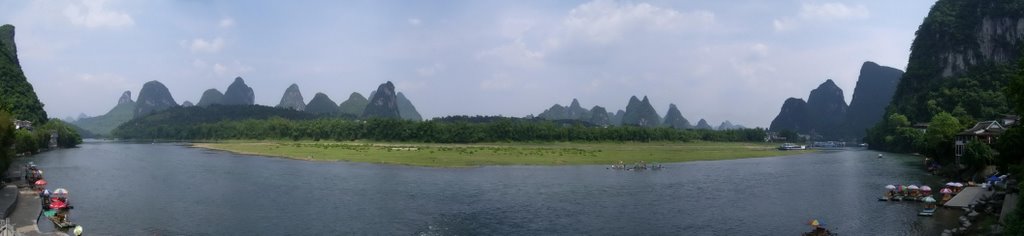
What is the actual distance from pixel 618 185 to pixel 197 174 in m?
44.5

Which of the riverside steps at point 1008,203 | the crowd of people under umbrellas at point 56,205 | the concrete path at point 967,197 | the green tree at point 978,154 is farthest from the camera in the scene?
the green tree at point 978,154

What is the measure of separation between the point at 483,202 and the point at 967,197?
33085 mm

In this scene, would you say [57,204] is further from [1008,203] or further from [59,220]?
[1008,203]

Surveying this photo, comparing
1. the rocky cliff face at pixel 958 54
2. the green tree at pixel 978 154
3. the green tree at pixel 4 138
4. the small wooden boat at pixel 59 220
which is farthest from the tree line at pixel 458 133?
the small wooden boat at pixel 59 220

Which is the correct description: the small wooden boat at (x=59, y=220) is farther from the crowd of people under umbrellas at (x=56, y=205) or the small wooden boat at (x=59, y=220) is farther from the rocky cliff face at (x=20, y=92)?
the rocky cliff face at (x=20, y=92)

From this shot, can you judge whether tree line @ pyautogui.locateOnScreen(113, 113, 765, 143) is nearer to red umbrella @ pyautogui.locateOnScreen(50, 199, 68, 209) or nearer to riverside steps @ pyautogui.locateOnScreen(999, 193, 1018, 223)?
red umbrella @ pyautogui.locateOnScreen(50, 199, 68, 209)

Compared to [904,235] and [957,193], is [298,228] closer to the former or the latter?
[904,235]

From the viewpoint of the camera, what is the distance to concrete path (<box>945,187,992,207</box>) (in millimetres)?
43906

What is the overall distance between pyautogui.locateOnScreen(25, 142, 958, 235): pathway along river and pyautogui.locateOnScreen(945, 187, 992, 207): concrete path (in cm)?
203

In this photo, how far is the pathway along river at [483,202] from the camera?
3788 centimetres

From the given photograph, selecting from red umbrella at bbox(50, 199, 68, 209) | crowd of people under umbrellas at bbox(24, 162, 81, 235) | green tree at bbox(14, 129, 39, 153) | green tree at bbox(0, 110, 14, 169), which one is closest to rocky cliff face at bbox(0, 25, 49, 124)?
→ green tree at bbox(14, 129, 39, 153)

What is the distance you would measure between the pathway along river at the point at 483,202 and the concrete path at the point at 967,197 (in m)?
2.03

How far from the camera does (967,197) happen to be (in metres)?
45.8

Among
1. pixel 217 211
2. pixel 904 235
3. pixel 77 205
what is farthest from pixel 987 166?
pixel 77 205
